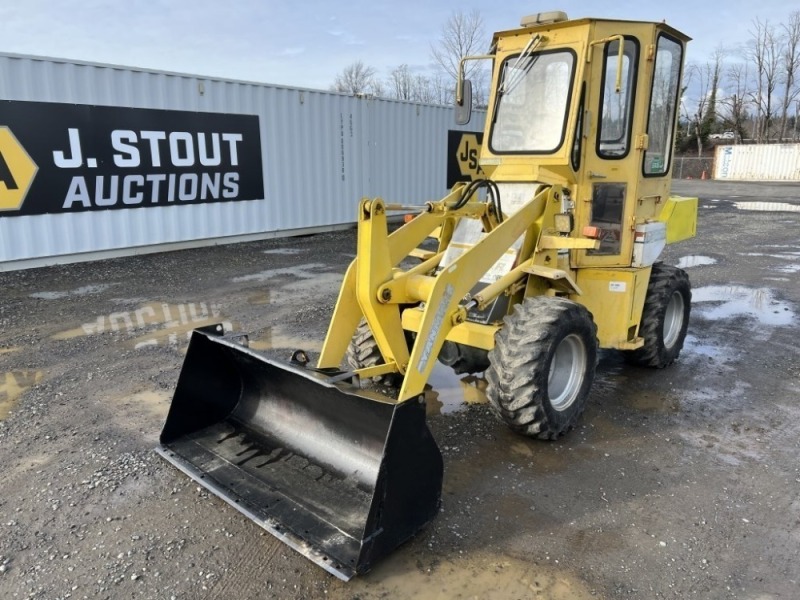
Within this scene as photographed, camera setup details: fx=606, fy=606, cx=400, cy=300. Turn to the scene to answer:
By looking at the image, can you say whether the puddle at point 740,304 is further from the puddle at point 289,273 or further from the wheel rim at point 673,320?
the puddle at point 289,273

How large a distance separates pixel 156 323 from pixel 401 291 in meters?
4.26

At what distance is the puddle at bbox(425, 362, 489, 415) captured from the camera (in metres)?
4.68

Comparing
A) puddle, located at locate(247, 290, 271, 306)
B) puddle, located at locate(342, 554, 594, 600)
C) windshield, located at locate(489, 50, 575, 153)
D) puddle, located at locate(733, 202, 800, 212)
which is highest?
windshield, located at locate(489, 50, 575, 153)

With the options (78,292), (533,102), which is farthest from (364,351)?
(78,292)

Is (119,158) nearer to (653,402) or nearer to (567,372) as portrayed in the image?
(567,372)

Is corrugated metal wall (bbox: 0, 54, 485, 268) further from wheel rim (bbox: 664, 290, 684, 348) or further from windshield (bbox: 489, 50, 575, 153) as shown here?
wheel rim (bbox: 664, 290, 684, 348)

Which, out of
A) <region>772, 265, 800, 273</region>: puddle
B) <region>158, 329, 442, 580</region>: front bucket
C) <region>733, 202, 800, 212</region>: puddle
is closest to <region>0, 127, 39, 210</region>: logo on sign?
<region>158, 329, 442, 580</region>: front bucket

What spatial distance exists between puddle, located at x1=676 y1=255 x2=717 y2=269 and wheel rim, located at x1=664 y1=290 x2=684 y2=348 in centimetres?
532

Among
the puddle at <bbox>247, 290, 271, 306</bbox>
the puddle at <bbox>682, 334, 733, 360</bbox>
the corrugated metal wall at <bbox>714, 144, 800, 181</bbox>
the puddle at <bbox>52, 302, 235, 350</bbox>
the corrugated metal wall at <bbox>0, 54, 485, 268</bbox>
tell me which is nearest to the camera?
the puddle at <bbox>682, 334, 733, 360</bbox>

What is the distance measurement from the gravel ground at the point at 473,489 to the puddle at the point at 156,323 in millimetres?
40

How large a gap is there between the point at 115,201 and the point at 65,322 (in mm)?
4078

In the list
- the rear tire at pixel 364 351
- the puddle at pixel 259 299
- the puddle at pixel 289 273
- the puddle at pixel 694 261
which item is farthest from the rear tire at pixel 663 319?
the puddle at pixel 289 273

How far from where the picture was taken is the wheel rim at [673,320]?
222 inches

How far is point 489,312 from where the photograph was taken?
4344mm
